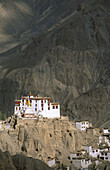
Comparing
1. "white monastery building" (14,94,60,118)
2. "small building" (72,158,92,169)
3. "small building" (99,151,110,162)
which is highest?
"white monastery building" (14,94,60,118)

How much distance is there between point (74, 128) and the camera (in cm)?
9819

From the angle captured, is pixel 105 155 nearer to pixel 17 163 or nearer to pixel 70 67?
pixel 17 163

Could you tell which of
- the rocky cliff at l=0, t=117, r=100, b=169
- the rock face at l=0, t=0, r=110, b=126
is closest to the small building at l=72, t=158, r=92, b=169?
the rocky cliff at l=0, t=117, r=100, b=169

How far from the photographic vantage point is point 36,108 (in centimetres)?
9131

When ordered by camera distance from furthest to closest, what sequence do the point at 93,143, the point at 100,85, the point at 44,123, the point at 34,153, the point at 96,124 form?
1. the point at 100,85
2. the point at 96,124
3. the point at 93,143
4. the point at 44,123
5. the point at 34,153

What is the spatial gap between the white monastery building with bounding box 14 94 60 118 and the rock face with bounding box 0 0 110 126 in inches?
2242

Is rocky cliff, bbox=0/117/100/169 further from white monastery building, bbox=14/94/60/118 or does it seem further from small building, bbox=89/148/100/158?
small building, bbox=89/148/100/158

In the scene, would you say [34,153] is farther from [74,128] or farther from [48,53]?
[48,53]

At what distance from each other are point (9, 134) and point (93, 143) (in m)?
17.3

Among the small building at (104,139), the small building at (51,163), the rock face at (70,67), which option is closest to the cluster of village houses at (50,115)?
the small building at (104,139)

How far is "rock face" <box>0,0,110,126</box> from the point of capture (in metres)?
157

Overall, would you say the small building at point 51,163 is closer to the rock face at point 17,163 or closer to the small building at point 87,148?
the small building at point 87,148

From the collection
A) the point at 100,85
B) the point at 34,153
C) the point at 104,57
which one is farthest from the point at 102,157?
the point at 104,57

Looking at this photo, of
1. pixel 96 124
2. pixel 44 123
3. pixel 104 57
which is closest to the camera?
pixel 44 123
